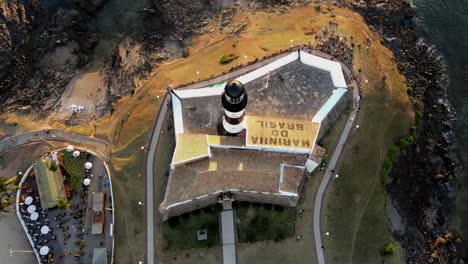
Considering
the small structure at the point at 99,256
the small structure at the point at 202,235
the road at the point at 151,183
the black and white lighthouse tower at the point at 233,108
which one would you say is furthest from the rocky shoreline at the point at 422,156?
the small structure at the point at 99,256

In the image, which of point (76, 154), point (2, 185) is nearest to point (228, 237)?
point (76, 154)

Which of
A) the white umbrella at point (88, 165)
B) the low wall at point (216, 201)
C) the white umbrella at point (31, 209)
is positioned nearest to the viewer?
the low wall at point (216, 201)

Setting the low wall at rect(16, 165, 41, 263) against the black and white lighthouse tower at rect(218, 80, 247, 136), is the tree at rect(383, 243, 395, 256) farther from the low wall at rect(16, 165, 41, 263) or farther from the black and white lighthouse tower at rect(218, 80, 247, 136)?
the low wall at rect(16, 165, 41, 263)

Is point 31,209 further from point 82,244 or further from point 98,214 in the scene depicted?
point 98,214

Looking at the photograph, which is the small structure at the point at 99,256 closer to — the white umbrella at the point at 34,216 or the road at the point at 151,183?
the road at the point at 151,183

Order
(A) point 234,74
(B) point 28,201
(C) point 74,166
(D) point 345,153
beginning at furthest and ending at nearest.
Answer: (A) point 234,74, (D) point 345,153, (C) point 74,166, (B) point 28,201

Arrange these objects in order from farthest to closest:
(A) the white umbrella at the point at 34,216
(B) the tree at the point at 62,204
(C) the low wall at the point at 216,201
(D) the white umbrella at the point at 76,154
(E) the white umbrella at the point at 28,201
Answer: (D) the white umbrella at the point at 76,154
(E) the white umbrella at the point at 28,201
(A) the white umbrella at the point at 34,216
(B) the tree at the point at 62,204
(C) the low wall at the point at 216,201

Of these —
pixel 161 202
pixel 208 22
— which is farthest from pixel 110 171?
pixel 208 22
